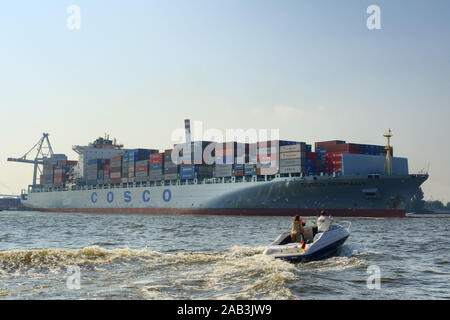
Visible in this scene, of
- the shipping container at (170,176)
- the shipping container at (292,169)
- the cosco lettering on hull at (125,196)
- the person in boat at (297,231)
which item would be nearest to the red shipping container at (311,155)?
the shipping container at (292,169)

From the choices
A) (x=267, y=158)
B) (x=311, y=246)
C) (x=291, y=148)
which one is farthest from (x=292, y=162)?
(x=311, y=246)

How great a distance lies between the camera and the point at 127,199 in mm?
81312

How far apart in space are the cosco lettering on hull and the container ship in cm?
16

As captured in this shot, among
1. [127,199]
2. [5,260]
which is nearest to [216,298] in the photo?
[5,260]

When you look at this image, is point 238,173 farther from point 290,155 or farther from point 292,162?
point 292,162

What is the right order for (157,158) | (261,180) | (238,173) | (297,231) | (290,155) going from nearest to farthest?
1. (297,231)
2. (290,155)
3. (261,180)
4. (238,173)
5. (157,158)

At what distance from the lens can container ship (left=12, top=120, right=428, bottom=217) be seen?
168 ft

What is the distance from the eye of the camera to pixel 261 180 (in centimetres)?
5816

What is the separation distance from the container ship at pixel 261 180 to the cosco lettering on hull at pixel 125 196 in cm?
16

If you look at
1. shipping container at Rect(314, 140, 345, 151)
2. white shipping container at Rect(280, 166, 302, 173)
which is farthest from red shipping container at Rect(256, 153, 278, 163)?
shipping container at Rect(314, 140, 345, 151)

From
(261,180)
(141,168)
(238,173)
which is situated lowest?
(261,180)

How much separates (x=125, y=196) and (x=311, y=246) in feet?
230

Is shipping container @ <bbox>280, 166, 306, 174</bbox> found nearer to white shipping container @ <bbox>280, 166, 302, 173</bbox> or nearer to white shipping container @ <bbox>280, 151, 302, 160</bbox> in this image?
white shipping container @ <bbox>280, 166, 302, 173</bbox>

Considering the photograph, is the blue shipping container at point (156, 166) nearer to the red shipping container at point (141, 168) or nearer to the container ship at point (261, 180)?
the container ship at point (261, 180)
